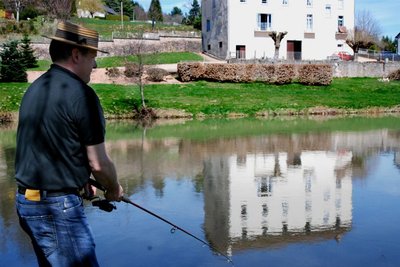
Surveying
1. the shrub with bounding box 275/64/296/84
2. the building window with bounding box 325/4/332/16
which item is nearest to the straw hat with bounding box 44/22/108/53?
the shrub with bounding box 275/64/296/84

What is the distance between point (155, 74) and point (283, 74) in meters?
8.44

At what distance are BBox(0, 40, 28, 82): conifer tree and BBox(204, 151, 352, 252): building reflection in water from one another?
22106 millimetres

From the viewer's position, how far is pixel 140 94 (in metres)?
28.8

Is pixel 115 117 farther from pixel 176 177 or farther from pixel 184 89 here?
pixel 176 177

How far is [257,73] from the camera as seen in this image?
111 ft

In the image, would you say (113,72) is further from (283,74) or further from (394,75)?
(394,75)

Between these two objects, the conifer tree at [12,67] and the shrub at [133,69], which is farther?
the conifer tree at [12,67]

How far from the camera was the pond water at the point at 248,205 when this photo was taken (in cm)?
590

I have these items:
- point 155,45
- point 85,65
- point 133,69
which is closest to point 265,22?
point 155,45

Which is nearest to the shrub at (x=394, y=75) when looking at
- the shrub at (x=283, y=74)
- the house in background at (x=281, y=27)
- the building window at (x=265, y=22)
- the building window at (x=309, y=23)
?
the house in background at (x=281, y=27)

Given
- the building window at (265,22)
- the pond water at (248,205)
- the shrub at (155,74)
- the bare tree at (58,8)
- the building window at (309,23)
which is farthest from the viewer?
the bare tree at (58,8)

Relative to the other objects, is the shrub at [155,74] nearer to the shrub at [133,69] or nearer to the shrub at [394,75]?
the shrub at [133,69]

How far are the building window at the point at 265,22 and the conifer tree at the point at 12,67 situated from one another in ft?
76.7

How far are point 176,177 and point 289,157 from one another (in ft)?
12.3
